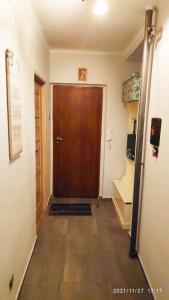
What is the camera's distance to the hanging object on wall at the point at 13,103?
4.66 ft

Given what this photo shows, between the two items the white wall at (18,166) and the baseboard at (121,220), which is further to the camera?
the baseboard at (121,220)

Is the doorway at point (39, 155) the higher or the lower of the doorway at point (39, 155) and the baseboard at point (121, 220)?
the higher

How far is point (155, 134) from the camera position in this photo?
6.01 ft

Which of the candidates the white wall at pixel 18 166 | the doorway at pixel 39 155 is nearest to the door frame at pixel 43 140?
the doorway at pixel 39 155

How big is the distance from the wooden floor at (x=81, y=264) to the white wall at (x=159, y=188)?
279mm

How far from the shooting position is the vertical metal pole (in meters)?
1.95

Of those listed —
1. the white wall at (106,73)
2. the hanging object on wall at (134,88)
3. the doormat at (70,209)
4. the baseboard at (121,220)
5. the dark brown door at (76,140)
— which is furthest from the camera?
the dark brown door at (76,140)

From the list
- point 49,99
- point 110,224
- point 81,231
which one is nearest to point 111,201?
point 110,224

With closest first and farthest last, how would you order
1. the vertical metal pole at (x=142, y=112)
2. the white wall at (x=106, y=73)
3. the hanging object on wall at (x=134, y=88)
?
the vertical metal pole at (x=142, y=112)
the hanging object on wall at (x=134, y=88)
the white wall at (x=106, y=73)

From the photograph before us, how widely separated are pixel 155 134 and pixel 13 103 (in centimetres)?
116

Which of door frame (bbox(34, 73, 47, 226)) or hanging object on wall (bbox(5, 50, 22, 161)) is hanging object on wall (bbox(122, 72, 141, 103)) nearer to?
door frame (bbox(34, 73, 47, 226))

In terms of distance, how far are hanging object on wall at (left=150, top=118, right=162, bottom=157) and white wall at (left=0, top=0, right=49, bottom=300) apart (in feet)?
3.69

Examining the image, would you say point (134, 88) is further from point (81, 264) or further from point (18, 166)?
point (81, 264)

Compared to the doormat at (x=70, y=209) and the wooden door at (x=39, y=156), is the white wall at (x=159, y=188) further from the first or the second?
the wooden door at (x=39, y=156)
